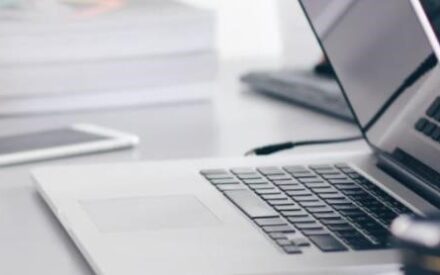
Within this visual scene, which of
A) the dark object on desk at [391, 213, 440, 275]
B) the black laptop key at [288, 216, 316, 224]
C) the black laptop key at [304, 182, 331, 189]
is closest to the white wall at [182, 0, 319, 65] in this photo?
the black laptop key at [304, 182, 331, 189]

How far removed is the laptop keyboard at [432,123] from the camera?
87 cm

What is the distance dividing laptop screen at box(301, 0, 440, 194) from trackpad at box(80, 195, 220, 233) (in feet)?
0.67

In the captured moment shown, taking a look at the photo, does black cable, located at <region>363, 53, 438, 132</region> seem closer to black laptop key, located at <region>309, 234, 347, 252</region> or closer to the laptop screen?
the laptop screen

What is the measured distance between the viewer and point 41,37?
1.22 metres

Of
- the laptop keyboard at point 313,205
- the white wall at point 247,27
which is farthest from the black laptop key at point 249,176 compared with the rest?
the white wall at point 247,27

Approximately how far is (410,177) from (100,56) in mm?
502

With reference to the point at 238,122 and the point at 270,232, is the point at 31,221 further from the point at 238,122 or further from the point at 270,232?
the point at 238,122

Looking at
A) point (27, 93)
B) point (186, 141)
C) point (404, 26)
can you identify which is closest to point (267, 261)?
point (404, 26)

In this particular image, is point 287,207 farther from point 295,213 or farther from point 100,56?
point 100,56

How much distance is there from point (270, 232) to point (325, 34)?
30 centimetres

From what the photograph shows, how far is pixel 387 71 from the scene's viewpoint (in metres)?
0.94

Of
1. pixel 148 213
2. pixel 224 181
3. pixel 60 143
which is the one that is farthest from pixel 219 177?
pixel 60 143

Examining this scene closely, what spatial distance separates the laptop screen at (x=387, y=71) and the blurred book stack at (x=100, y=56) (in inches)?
13.7

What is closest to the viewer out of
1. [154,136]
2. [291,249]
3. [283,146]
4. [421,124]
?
[291,249]
